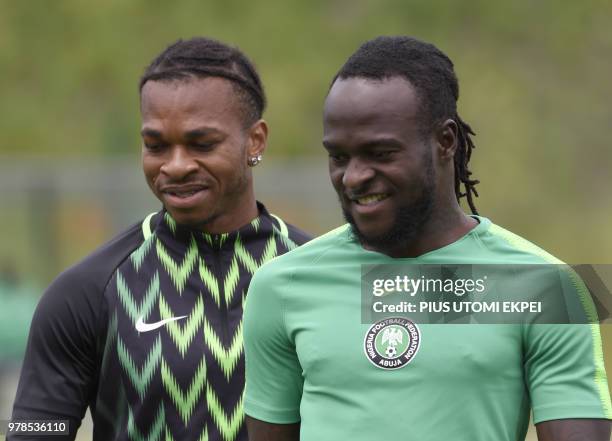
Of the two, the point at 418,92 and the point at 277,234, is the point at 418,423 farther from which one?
the point at 277,234

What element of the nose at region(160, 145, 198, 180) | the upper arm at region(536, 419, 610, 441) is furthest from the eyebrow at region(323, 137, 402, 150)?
the nose at region(160, 145, 198, 180)

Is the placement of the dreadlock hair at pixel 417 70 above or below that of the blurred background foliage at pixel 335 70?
below

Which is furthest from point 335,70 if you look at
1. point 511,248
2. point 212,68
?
point 511,248

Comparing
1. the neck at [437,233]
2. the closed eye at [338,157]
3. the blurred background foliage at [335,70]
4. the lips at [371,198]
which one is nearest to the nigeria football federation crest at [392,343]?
the neck at [437,233]

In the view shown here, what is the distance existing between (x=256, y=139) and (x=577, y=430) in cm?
174

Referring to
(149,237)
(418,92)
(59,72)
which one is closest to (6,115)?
(59,72)

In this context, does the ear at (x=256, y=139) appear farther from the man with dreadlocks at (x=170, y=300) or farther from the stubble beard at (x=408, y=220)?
the stubble beard at (x=408, y=220)

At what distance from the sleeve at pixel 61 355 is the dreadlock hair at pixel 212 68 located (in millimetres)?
694

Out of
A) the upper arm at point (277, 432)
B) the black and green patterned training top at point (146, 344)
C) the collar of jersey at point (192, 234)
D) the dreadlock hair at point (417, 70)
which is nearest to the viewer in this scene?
the dreadlock hair at point (417, 70)

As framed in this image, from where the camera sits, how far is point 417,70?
356 cm

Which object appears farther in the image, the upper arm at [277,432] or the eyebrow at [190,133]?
the eyebrow at [190,133]

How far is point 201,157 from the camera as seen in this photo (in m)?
4.49

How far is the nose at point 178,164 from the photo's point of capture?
442 centimetres

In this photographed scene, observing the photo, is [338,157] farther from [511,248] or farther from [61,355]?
[61,355]
